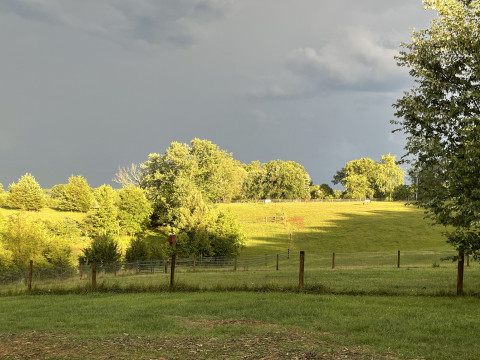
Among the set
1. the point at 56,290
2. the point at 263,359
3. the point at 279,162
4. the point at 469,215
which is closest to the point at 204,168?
the point at 279,162

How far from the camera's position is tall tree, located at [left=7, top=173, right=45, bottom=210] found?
92.4 metres

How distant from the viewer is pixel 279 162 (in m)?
125

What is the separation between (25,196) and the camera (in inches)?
3634

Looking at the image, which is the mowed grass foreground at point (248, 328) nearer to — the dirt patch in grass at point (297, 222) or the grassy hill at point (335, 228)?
the grassy hill at point (335, 228)

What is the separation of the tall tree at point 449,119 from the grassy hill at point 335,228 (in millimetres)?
46046

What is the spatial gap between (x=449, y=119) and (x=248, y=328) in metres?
11.7


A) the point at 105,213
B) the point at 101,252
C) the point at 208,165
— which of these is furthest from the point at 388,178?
the point at 101,252

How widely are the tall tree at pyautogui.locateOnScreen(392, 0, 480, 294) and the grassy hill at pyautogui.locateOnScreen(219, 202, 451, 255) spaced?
46046 mm

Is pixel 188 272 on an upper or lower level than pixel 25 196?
lower

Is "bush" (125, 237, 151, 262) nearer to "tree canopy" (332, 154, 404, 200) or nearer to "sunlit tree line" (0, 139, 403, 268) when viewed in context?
"sunlit tree line" (0, 139, 403, 268)

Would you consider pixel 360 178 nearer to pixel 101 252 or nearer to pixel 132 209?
pixel 132 209

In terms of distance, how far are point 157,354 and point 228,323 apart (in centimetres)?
322

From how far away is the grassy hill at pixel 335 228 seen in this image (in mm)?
68438

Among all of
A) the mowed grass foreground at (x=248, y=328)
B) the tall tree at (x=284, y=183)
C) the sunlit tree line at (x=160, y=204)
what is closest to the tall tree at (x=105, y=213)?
the sunlit tree line at (x=160, y=204)
